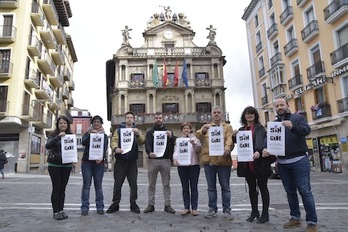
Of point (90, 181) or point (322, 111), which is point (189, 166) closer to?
point (90, 181)

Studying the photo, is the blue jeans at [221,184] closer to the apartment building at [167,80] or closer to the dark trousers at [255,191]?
the dark trousers at [255,191]

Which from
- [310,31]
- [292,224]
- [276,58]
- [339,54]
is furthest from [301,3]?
[292,224]

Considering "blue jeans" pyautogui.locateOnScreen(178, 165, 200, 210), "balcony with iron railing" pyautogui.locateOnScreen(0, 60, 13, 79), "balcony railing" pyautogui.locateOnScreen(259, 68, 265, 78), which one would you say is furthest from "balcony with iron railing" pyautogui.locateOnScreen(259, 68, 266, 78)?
"blue jeans" pyautogui.locateOnScreen(178, 165, 200, 210)

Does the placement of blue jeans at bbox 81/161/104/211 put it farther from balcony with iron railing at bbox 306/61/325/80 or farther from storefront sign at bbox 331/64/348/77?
balcony with iron railing at bbox 306/61/325/80

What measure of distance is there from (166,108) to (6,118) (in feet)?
61.7

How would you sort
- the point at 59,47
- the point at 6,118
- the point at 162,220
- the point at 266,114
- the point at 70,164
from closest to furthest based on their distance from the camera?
the point at 162,220 < the point at 70,164 < the point at 6,118 < the point at 266,114 < the point at 59,47

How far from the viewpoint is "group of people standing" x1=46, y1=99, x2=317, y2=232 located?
4.68 metres

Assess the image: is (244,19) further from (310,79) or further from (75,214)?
(75,214)

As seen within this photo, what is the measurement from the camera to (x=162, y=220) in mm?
5312

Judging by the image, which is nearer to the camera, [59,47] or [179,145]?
[179,145]

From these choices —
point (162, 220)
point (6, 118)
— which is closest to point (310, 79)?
point (162, 220)

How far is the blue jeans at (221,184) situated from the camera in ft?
18.0

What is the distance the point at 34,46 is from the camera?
2619 centimetres

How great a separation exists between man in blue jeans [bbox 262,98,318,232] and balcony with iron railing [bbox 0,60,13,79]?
24853mm
